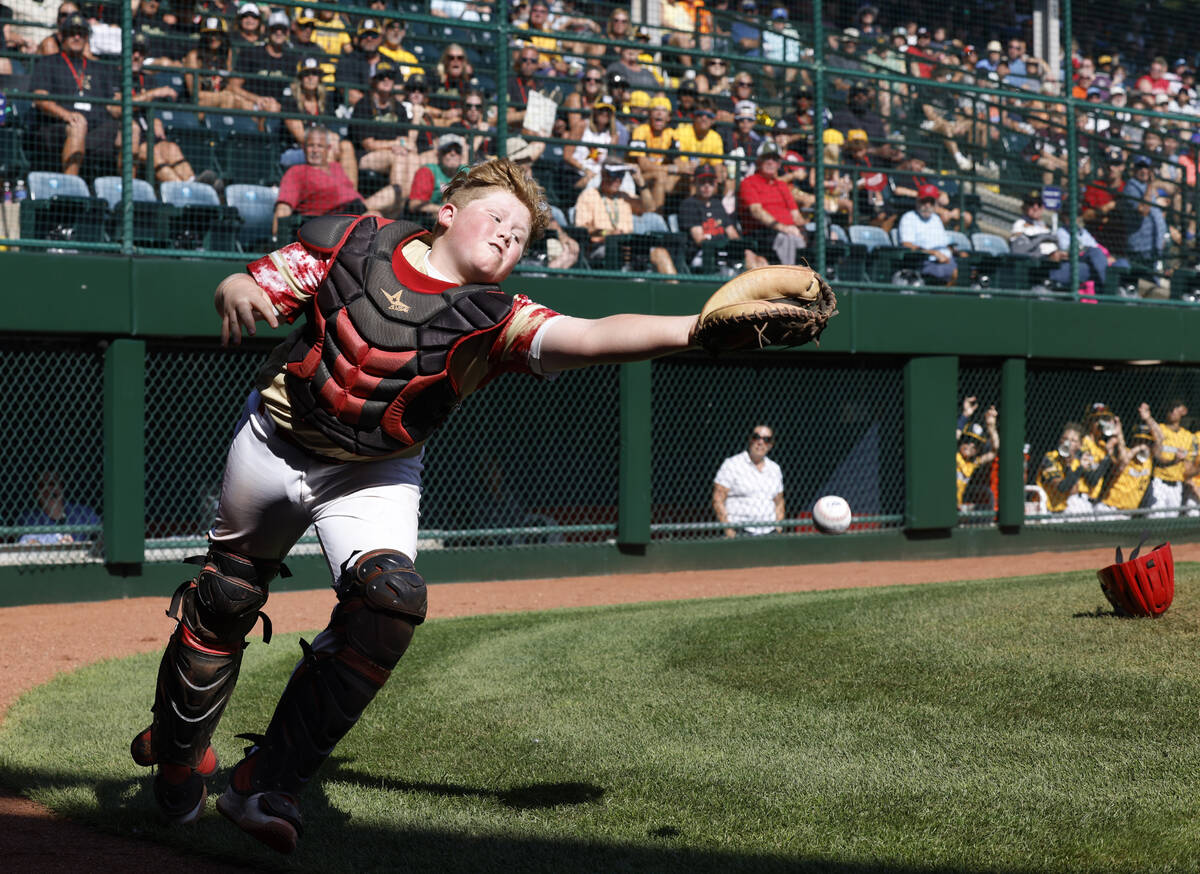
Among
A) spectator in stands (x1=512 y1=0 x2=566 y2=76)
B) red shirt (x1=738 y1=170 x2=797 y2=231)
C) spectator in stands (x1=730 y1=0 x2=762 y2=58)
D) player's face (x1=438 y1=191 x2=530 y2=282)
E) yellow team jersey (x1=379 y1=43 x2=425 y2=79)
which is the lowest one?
player's face (x1=438 y1=191 x2=530 y2=282)

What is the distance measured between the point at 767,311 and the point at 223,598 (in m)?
1.82

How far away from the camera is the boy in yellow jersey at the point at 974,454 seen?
13.5m

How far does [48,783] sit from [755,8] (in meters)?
13.0

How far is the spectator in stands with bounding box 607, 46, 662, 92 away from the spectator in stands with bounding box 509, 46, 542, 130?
91 cm

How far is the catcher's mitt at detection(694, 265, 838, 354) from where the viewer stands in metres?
3.00

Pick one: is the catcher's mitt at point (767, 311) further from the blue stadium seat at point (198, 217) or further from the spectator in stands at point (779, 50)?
the spectator in stands at point (779, 50)

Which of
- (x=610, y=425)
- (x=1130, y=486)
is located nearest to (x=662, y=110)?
(x=610, y=425)

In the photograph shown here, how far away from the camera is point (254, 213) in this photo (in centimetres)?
1041

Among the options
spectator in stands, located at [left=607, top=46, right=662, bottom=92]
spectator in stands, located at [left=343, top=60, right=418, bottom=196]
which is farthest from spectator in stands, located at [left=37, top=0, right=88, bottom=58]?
spectator in stands, located at [left=607, top=46, right=662, bottom=92]

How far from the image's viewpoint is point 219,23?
35.2 ft

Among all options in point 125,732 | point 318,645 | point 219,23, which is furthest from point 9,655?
point 219,23

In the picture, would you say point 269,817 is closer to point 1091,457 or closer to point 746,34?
point 1091,457

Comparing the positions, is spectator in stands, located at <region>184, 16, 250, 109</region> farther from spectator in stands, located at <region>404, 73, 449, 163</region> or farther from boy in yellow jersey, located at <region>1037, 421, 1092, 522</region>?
boy in yellow jersey, located at <region>1037, 421, 1092, 522</region>

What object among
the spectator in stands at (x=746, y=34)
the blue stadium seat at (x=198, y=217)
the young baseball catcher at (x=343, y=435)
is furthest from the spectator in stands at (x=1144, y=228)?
the young baseball catcher at (x=343, y=435)
